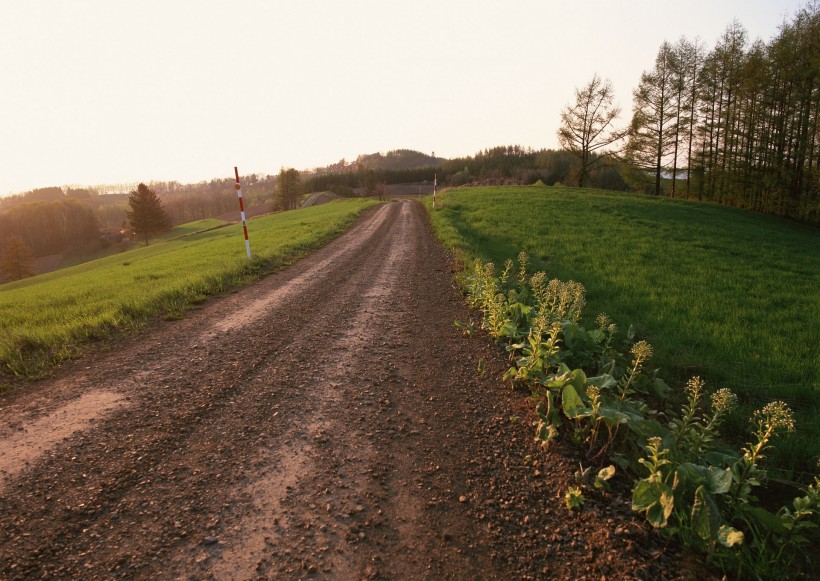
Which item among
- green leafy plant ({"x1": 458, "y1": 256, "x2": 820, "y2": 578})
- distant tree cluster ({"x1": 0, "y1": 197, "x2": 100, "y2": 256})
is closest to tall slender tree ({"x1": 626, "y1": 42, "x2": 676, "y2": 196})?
green leafy plant ({"x1": 458, "y1": 256, "x2": 820, "y2": 578})

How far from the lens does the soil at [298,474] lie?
2191 millimetres

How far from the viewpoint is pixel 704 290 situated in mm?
8672

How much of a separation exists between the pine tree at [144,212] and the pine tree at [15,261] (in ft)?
46.6

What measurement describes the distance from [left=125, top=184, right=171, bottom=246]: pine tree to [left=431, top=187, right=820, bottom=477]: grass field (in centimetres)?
6022

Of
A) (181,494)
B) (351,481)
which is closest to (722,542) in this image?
(351,481)

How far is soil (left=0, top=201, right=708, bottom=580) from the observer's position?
2.19 metres

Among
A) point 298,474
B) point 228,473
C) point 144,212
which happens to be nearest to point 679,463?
point 298,474

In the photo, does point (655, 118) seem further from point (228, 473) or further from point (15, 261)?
point (15, 261)

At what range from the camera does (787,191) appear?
101 feet

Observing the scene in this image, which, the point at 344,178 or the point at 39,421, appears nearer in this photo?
the point at 39,421

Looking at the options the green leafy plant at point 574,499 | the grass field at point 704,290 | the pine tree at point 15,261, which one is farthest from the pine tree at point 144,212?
the green leafy plant at point 574,499

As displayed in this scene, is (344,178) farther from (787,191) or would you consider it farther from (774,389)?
(774,389)

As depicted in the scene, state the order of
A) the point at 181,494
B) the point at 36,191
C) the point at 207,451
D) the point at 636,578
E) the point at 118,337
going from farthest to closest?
the point at 36,191 < the point at 118,337 < the point at 207,451 < the point at 181,494 < the point at 636,578

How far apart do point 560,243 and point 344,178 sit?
112 meters
